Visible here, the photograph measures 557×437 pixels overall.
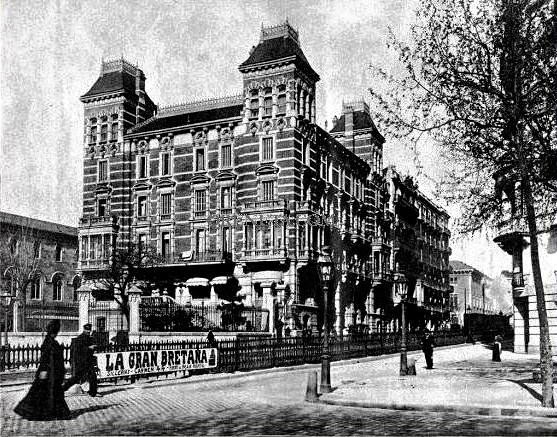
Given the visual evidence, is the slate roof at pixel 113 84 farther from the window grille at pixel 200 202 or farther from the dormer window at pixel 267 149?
the dormer window at pixel 267 149

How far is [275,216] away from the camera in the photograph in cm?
4331

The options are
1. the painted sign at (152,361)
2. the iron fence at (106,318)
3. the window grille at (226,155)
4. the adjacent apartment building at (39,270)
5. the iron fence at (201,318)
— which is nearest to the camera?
the painted sign at (152,361)

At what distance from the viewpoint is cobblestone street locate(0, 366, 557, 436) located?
35.1 ft

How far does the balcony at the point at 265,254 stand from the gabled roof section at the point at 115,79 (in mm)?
17317

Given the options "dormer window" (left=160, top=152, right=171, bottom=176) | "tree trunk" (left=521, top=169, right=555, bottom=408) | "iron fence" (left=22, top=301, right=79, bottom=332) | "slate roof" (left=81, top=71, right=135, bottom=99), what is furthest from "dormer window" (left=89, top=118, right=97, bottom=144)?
"tree trunk" (left=521, top=169, right=555, bottom=408)

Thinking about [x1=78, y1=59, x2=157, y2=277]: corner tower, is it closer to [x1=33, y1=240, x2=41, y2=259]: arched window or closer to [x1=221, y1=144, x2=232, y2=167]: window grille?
[x1=221, y1=144, x2=232, y2=167]: window grille

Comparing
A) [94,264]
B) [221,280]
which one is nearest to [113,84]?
[94,264]

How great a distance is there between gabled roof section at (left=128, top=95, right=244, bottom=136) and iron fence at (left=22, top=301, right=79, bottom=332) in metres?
16.9

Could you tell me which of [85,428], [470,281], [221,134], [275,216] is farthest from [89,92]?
[470,281]

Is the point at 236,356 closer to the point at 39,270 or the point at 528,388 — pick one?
the point at 528,388

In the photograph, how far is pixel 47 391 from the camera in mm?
11469

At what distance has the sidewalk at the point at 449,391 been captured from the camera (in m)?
12.9

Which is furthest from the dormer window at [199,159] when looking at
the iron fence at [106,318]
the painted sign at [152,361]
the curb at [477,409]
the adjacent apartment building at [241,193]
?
the curb at [477,409]

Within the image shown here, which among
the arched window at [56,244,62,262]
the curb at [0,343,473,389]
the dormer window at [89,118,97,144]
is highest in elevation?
the dormer window at [89,118,97,144]
